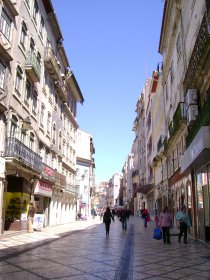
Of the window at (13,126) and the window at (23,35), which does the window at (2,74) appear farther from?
the window at (23,35)

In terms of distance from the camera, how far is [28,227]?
21.2 meters

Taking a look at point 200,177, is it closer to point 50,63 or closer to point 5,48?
point 5,48

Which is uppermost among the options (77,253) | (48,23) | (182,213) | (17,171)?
(48,23)

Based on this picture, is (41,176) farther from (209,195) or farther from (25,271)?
(25,271)

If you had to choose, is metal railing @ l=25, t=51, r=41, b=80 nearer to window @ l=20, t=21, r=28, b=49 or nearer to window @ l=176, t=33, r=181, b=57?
window @ l=20, t=21, r=28, b=49

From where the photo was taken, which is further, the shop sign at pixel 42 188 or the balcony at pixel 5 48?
the shop sign at pixel 42 188

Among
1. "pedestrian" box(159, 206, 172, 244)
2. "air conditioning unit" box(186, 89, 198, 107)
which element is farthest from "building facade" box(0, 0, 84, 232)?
"air conditioning unit" box(186, 89, 198, 107)

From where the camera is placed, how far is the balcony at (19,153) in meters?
18.0

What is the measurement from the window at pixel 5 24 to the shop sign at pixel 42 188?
1072cm

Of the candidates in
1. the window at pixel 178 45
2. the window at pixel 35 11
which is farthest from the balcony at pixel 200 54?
the window at pixel 35 11

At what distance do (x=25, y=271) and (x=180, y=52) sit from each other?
18.1 meters

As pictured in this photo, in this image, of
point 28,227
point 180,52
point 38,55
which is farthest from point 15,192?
point 180,52

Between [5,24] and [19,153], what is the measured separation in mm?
7039

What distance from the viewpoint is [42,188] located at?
1014 inches
